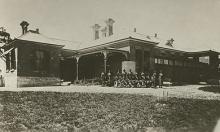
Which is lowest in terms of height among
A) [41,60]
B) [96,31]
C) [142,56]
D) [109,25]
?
[41,60]

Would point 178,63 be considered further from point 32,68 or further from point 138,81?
point 32,68

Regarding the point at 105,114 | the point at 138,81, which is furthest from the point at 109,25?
the point at 105,114

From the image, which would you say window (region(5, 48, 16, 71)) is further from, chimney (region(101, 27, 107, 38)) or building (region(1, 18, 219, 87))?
chimney (region(101, 27, 107, 38))

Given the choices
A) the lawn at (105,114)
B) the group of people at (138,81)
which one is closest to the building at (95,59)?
the group of people at (138,81)

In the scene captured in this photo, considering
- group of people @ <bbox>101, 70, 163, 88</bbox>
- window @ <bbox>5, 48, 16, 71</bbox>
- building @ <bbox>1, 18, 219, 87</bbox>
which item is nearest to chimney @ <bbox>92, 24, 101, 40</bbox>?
building @ <bbox>1, 18, 219, 87</bbox>

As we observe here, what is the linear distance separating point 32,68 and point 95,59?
18.0 ft

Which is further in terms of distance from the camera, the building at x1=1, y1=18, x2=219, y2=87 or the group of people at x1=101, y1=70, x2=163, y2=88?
the building at x1=1, y1=18, x2=219, y2=87

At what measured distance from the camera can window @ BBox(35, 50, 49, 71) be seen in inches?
772

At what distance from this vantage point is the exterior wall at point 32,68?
18.8 meters

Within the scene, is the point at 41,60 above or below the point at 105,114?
above

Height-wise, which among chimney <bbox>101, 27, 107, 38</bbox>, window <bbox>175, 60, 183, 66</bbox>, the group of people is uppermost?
chimney <bbox>101, 27, 107, 38</bbox>

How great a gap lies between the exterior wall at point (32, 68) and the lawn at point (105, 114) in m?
9.92

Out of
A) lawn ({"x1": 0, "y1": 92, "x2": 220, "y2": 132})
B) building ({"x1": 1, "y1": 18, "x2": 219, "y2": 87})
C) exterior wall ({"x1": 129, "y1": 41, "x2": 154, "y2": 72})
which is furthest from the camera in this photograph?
exterior wall ({"x1": 129, "y1": 41, "x2": 154, "y2": 72})

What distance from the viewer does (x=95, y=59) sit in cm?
2288
